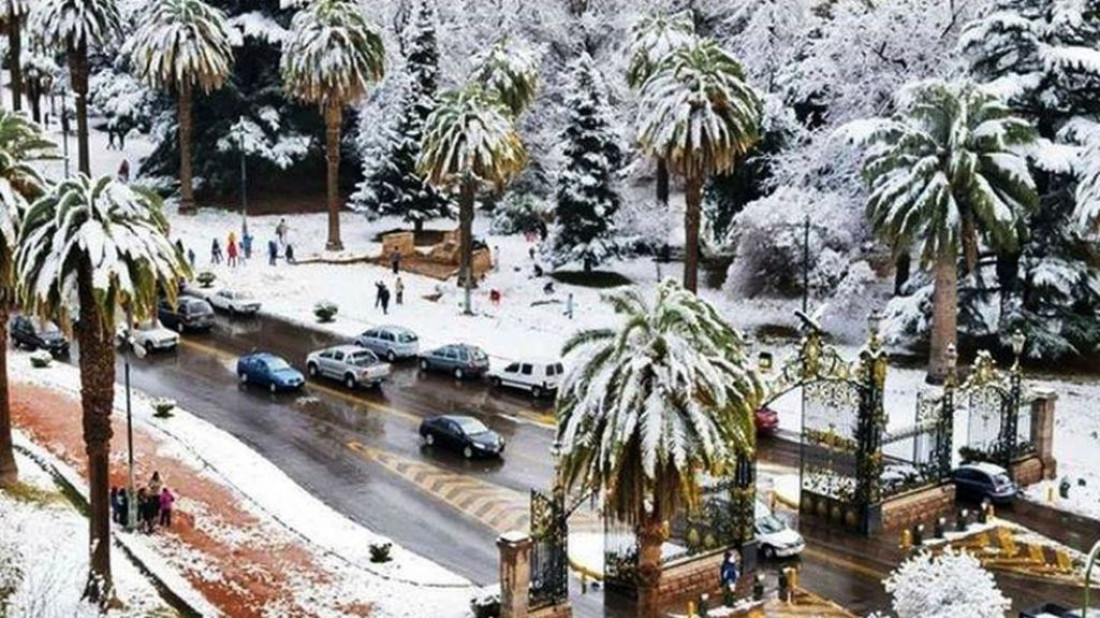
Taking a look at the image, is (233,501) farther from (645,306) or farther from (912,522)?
(912,522)

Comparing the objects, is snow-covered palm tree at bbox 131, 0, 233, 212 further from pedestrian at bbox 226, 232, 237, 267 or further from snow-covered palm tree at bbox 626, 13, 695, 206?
snow-covered palm tree at bbox 626, 13, 695, 206

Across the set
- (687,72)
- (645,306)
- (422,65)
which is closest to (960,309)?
(687,72)

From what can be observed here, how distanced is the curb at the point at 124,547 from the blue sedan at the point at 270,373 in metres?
10.4

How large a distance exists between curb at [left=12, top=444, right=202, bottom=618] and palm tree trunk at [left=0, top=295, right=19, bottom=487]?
1.35m

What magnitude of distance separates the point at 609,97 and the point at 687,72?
29068 mm

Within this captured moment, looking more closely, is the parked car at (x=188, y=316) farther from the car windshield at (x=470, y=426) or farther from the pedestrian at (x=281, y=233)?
Answer: the car windshield at (x=470, y=426)

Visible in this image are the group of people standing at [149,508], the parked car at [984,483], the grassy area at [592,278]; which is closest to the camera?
the group of people standing at [149,508]

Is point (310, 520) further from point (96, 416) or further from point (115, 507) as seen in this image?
point (96, 416)

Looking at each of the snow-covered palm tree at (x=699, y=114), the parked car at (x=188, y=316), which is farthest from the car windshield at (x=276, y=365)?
the snow-covered palm tree at (x=699, y=114)

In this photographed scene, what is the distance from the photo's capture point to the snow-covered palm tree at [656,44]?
264ft

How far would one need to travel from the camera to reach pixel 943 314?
58.8m

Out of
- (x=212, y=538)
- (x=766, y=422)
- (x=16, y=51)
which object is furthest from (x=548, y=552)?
(x=16, y=51)

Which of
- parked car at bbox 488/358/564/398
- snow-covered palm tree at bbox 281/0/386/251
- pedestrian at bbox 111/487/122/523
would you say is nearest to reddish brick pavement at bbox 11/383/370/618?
pedestrian at bbox 111/487/122/523

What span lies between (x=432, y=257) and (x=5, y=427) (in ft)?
A: 121
